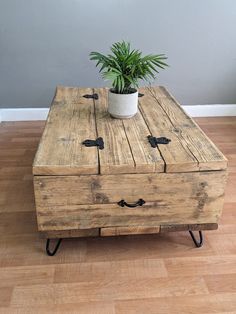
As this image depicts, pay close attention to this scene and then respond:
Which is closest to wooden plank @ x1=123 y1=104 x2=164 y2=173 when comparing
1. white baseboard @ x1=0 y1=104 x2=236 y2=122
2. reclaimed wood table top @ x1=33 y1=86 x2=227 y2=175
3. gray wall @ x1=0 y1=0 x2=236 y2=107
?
reclaimed wood table top @ x1=33 y1=86 x2=227 y2=175

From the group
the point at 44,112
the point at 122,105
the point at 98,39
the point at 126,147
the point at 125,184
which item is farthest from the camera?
the point at 44,112

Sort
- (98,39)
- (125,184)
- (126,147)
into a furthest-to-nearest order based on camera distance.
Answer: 1. (98,39)
2. (126,147)
3. (125,184)

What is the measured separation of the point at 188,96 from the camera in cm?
293

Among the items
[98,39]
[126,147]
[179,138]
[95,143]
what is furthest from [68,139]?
[98,39]

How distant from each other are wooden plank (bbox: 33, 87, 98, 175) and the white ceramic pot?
0.39ft

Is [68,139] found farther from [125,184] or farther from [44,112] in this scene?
[44,112]

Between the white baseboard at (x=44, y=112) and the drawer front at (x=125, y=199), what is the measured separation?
→ 5.67 ft

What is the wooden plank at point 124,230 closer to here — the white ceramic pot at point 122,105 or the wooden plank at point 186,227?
the wooden plank at point 186,227

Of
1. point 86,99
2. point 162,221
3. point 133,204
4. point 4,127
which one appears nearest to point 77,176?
point 133,204

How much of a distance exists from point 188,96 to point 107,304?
2147 millimetres

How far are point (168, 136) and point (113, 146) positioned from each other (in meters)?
0.26

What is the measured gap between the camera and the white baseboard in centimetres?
283

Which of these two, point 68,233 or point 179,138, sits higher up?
point 179,138

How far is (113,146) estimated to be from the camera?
1.37 meters
